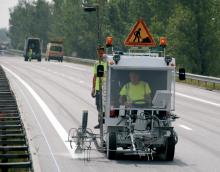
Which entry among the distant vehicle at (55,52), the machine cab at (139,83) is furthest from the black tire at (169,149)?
the distant vehicle at (55,52)

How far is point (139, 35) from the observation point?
22.1 metres

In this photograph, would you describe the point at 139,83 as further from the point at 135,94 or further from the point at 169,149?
the point at 169,149

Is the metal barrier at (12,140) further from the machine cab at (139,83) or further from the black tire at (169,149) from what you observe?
the black tire at (169,149)

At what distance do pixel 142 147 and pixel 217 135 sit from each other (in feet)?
20.1

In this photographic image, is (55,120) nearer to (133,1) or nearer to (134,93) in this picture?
(134,93)

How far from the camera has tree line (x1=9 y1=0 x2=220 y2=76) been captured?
207ft

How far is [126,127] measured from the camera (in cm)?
1546

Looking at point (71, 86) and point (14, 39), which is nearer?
point (71, 86)

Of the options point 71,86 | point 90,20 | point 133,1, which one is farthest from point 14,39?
point 71,86

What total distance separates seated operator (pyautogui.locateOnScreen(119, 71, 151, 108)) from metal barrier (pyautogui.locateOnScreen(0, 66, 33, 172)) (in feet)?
7.43

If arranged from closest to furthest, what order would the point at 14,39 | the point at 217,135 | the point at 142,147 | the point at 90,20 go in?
the point at 142,147 < the point at 217,135 < the point at 90,20 < the point at 14,39

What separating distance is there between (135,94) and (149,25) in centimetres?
7123

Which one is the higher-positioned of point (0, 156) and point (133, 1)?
point (133, 1)

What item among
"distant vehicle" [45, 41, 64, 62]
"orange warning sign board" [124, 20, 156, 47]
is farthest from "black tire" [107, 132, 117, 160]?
"distant vehicle" [45, 41, 64, 62]
